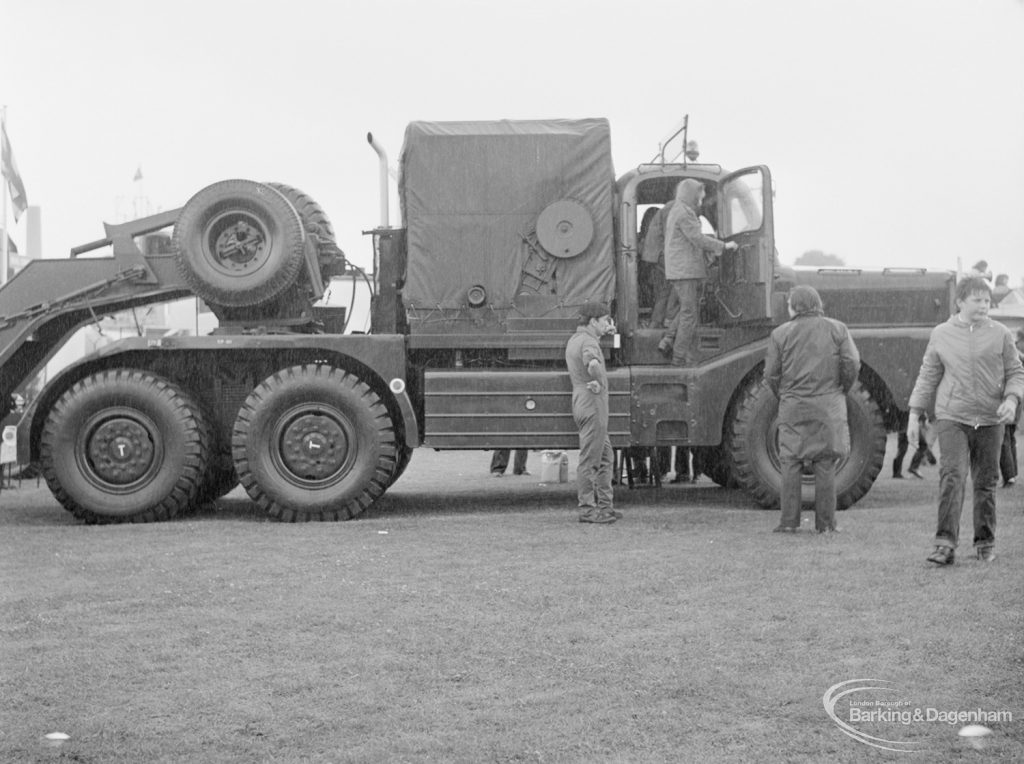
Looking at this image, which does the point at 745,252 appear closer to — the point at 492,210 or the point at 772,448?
the point at 772,448

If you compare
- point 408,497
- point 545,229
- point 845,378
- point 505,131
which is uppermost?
point 505,131

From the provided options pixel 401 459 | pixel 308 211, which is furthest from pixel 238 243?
pixel 401 459

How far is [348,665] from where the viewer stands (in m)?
5.62

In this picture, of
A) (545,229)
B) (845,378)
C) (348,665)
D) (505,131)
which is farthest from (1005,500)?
(348,665)

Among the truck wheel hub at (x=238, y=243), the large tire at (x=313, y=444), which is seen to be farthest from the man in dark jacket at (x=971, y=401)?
the truck wheel hub at (x=238, y=243)

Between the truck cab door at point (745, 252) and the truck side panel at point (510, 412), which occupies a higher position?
the truck cab door at point (745, 252)

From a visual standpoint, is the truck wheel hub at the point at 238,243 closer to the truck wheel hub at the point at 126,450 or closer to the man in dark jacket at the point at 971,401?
the truck wheel hub at the point at 126,450

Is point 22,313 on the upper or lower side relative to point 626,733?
upper

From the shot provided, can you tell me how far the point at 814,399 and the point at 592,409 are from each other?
5.98 feet

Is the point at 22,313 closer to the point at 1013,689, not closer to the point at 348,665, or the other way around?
the point at 348,665

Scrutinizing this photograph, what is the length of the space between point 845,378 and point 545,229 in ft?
10.1

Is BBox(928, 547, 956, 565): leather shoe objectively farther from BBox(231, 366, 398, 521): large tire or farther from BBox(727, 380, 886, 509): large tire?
BBox(231, 366, 398, 521): large tire

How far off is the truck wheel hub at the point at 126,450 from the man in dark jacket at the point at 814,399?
5.45m

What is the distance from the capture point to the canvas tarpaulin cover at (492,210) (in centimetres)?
1164
